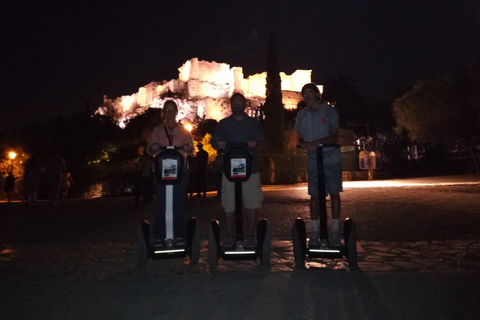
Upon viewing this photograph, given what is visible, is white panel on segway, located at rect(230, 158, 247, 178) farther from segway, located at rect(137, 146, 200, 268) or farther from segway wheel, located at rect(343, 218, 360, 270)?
segway wheel, located at rect(343, 218, 360, 270)

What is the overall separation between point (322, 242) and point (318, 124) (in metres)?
1.27

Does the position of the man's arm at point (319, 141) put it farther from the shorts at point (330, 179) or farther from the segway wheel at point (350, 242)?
the segway wheel at point (350, 242)

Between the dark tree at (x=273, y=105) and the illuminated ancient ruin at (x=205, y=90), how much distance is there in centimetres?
6015

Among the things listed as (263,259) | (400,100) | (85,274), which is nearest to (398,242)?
(263,259)

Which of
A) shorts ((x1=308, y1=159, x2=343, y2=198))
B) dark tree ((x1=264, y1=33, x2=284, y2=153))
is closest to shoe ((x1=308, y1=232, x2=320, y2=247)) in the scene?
shorts ((x1=308, y1=159, x2=343, y2=198))

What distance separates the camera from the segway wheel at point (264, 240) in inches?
167

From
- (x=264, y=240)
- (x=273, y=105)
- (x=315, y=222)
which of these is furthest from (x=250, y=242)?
(x=273, y=105)

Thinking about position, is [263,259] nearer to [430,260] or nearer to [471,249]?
[430,260]

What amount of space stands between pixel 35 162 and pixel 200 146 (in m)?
5.51

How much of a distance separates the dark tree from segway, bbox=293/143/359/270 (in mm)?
31183

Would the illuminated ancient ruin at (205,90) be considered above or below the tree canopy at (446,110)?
above

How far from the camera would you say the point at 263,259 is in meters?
4.36

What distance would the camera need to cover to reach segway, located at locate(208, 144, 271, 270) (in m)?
4.21

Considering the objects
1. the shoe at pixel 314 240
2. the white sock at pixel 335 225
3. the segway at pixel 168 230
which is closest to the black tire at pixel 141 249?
the segway at pixel 168 230
